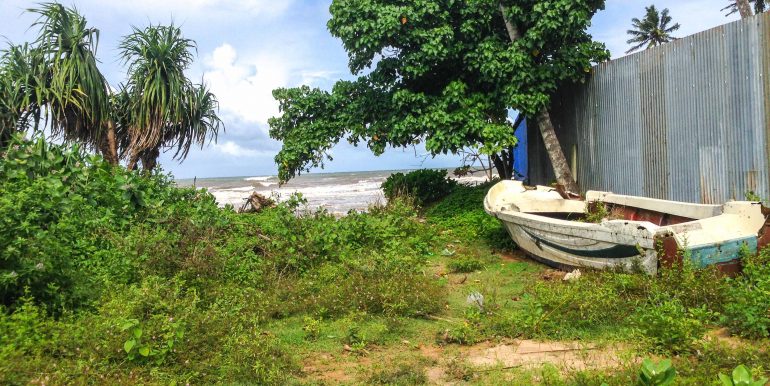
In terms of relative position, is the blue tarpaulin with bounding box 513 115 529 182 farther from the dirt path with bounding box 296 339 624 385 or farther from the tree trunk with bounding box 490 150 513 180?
the dirt path with bounding box 296 339 624 385

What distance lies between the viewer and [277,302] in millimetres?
5930

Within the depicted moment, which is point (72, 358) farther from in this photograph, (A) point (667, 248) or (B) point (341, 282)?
(A) point (667, 248)

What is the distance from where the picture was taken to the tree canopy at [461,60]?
31.7 ft

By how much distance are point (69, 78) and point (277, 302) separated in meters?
7.43

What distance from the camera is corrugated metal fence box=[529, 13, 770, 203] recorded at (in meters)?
6.58

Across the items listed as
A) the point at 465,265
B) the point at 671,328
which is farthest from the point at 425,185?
the point at 671,328

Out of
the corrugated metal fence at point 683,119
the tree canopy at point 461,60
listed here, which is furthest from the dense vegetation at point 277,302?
the tree canopy at point 461,60

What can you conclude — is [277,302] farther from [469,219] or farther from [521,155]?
[521,155]

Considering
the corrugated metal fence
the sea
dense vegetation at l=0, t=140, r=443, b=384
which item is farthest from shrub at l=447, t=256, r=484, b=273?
the corrugated metal fence

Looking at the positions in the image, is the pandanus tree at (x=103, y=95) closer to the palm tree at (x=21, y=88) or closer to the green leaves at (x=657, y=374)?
the palm tree at (x=21, y=88)

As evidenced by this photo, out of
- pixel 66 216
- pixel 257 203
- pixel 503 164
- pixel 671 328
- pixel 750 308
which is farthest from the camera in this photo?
pixel 503 164

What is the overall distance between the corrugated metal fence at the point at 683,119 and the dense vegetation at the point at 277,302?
1.92 m

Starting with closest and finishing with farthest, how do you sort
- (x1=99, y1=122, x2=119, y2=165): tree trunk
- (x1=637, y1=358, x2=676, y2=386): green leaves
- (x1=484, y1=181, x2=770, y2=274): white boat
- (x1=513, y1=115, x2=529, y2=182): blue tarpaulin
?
1. (x1=637, y1=358, x2=676, y2=386): green leaves
2. (x1=484, y1=181, x2=770, y2=274): white boat
3. (x1=99, y1=122, x2=119, y2=165): tree trunk
4. (x1=513, y1=115, x2=529, y2=182): blue tarpaulin

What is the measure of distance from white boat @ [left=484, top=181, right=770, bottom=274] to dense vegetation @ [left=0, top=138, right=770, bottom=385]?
0.69ft
